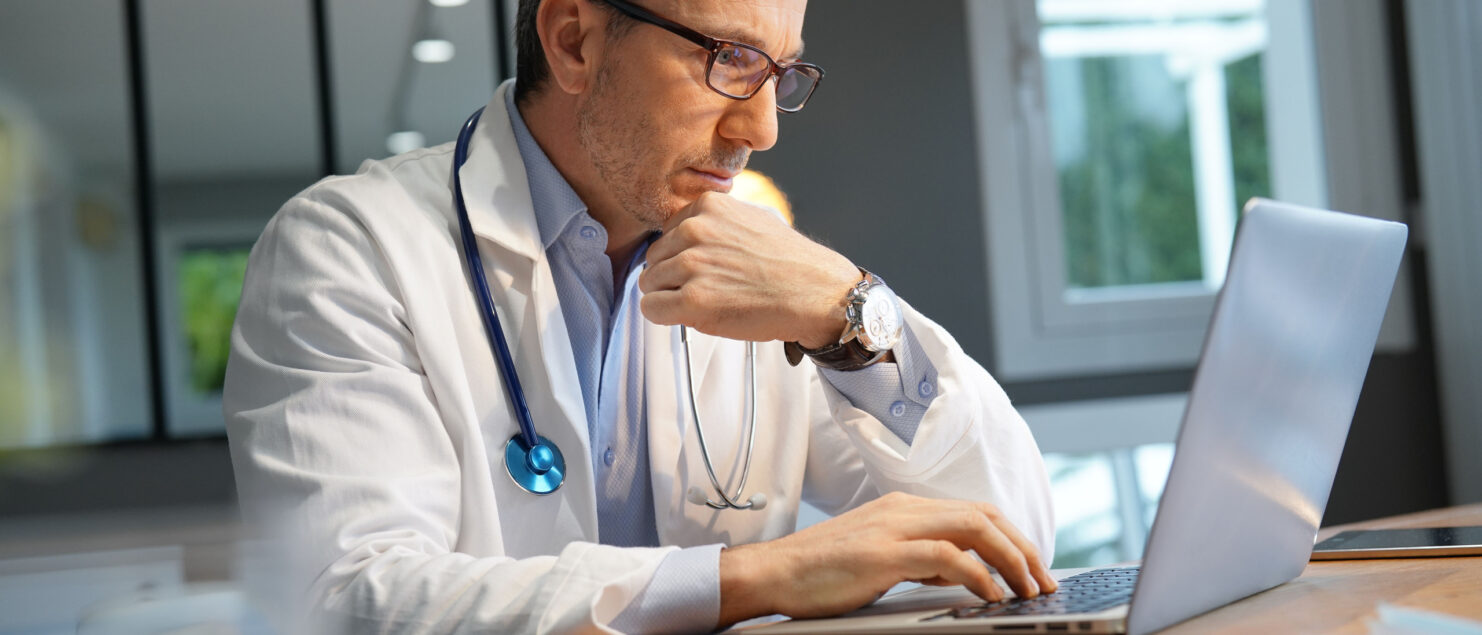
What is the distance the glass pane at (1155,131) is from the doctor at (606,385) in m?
2.03

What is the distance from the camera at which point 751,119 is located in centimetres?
130

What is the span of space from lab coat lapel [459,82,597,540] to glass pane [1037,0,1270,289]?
2.28m

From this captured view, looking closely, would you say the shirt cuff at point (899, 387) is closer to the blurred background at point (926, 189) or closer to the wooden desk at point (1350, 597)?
the wooden desk at point (1350, 597)

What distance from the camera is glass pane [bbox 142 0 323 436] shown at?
260 cm

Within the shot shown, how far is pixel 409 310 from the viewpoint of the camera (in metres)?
1.09

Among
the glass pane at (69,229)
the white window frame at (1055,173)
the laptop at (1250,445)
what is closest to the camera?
the laptop at (1250,445)

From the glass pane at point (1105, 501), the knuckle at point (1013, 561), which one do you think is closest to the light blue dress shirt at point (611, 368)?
the knuckle at point (1013, 561)

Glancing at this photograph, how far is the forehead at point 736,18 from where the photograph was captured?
1.27m

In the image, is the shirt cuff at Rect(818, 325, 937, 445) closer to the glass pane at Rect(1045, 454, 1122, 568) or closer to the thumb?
the thumb

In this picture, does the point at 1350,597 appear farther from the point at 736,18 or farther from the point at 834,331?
the point at 736,18

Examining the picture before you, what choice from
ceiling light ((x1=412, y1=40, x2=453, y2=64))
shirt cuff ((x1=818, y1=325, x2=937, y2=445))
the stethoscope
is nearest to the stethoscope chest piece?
the stethoscope

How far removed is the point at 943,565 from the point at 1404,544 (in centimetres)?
58

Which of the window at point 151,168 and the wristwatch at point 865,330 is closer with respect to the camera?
the wristwatch at point 865,330

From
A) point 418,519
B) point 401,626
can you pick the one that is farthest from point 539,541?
point 401,626
